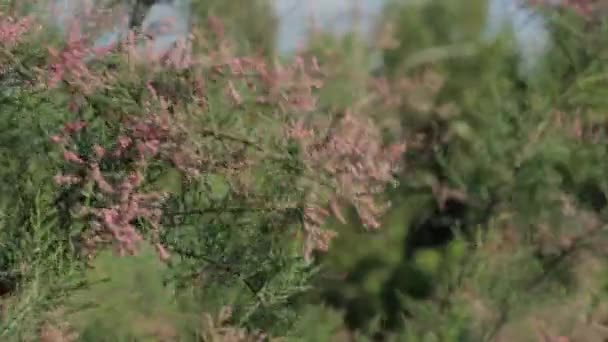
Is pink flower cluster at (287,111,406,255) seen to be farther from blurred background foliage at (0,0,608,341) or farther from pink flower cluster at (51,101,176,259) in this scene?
pink flower cluster at (51,101,176,259)

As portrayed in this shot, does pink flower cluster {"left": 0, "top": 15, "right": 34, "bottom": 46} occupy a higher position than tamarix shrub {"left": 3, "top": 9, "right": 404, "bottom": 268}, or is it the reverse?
pink flower cluster {"left": 0, "top": 15, "right": 34, "bottom": 46}

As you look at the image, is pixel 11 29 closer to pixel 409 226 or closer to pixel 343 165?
pixel 343 165

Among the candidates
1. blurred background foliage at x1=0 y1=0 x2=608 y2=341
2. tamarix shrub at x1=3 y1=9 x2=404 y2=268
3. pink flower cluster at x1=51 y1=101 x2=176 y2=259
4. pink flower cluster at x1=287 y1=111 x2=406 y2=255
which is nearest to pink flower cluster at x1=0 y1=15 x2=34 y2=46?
tamarix shrub at x1=3 y1=9 x2=404 y2=268

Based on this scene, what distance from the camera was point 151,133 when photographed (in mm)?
3713

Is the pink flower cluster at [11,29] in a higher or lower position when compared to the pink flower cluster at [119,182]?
higher

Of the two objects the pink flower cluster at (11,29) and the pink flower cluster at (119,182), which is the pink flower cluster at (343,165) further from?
the pink flower cluster at (11,29)

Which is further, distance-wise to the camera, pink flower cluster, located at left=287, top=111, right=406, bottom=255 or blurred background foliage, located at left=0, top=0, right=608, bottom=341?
blurred background foliage, located at left=0, top=0, right=608, bottom=341

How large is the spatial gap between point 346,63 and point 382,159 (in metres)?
7.07

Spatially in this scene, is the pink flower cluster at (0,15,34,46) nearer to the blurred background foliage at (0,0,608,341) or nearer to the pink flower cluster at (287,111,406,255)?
the blurred background foliage at (0,0,608,341)

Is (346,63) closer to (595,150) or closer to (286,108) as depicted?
(595,150)

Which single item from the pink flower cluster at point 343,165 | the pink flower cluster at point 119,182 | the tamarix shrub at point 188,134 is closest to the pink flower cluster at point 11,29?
the tamarix shrub at point 188,134

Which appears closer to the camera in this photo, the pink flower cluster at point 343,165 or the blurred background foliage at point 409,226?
the pink flower cluster at point 343,165

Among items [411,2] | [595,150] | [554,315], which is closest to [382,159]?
[554,315]

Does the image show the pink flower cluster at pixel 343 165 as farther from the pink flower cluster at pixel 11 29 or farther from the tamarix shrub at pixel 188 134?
the pink flower cluster at pixel 11 29
